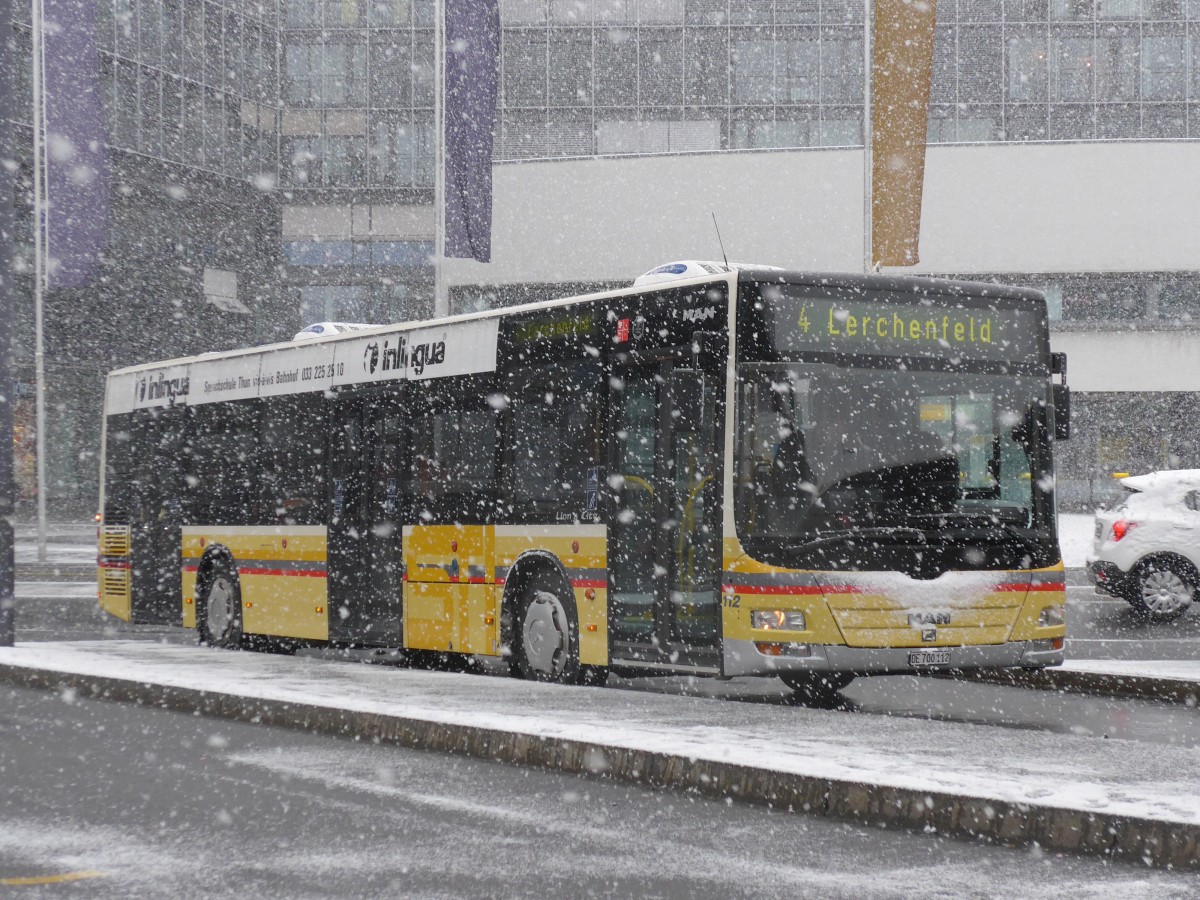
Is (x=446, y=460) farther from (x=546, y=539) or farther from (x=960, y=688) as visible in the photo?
(x=960, y=688)

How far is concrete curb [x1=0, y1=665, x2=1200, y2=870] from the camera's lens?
6957mm

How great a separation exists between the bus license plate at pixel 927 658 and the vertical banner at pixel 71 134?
2459 centimetres

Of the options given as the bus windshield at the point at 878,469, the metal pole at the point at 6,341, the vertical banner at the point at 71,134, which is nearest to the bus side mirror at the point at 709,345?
the bus windshield at the point at 878,469

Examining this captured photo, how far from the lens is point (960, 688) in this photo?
546 inches

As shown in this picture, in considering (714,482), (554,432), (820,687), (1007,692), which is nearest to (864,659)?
(714,482)

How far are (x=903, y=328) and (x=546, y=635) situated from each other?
3.63 m

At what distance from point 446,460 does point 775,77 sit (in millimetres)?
48133

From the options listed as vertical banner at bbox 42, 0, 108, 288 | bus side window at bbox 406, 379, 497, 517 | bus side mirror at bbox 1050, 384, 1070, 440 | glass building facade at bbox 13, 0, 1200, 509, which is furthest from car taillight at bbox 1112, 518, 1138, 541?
glass building facade at bbox 13, 0, 1200, 509

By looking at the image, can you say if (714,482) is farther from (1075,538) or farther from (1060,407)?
(1075,538)

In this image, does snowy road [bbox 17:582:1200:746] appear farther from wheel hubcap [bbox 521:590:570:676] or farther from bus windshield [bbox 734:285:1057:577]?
bus windshield [bbox 734:285:1057:577]

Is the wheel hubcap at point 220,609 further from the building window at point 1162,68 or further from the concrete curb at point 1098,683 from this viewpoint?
the building window at point 1162,68

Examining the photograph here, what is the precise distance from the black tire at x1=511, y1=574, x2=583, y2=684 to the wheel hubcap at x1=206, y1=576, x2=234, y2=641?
15.9 feet

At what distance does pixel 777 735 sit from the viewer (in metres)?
9.55

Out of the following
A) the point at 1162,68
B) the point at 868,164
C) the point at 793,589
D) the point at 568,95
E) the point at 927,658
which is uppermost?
the point at 1162,68
